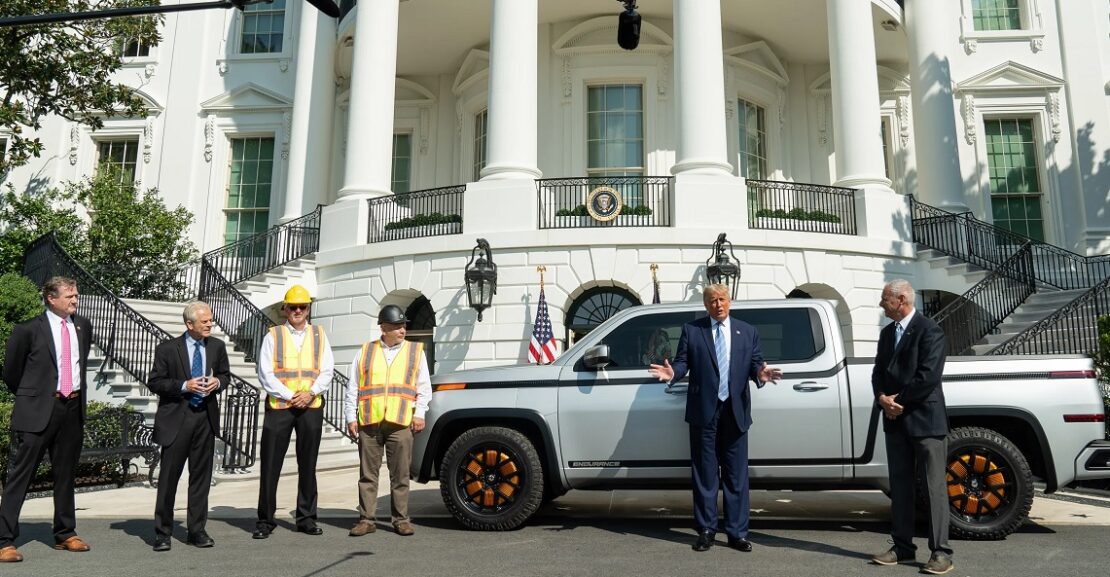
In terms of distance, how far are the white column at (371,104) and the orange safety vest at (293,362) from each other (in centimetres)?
1088

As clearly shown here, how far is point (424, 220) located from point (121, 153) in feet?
45.1

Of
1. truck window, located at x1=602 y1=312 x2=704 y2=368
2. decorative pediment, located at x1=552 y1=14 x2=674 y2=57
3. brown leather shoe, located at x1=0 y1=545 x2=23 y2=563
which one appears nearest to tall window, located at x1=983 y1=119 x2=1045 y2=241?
decorative pediment, located at x1=552 y1=14 x2=674 y2=57

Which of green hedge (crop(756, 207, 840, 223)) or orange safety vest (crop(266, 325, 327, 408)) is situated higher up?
green hedge (crop(756, 207, 840, 223))

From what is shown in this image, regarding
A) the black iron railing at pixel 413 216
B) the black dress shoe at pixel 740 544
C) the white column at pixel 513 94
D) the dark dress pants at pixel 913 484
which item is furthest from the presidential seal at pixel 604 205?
the dark dress pants at pixel 913 484

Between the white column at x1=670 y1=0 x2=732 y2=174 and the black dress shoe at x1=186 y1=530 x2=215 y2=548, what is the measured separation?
11.6m

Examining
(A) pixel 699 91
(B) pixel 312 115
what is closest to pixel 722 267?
(A) pixel 699 91

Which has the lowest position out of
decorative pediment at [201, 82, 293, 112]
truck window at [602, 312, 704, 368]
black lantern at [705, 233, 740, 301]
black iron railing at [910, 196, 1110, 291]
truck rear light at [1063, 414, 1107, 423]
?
truck rear light at [1063, 414, 1107, 423]

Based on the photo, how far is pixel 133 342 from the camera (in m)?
14.3

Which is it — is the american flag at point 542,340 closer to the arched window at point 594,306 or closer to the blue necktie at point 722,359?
the arched window at point 594,306

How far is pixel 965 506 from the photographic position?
601 cm

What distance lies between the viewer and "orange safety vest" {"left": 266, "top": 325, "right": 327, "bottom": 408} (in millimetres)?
6398

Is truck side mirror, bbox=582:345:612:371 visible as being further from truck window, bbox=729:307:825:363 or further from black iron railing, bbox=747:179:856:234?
black iron railing, bbox=747:179:856:234

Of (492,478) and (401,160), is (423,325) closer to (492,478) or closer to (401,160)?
(401,160)

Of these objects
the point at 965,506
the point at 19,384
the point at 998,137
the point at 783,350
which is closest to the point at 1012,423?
the point at 965,506
